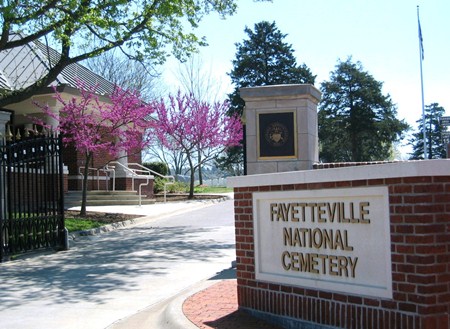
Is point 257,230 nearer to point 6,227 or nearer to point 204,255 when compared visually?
point 204,255

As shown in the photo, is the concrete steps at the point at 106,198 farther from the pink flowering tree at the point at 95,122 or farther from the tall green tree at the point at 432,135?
the tall green tree at the point at 432,135

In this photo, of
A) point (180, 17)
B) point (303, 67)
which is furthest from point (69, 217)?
point (303, 67)

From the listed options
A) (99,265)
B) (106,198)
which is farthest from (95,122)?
(99,265)

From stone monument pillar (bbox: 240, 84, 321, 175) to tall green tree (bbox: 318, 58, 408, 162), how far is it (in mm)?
46234

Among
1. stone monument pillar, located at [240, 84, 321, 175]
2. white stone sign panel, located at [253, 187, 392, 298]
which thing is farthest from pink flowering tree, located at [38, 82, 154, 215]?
white stone sign panel, located at [253, 187, 392, 298]

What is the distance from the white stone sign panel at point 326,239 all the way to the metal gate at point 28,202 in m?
6.61

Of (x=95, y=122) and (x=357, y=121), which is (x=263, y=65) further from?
(x=95, y=122)

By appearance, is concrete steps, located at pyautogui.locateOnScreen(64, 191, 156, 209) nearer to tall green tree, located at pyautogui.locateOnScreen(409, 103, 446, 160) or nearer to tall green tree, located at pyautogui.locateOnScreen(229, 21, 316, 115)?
tall green tree, located at pyautogui.locateOnScreen(229, 21, 316, 115)

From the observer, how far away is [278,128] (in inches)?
386

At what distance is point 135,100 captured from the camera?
17.4m

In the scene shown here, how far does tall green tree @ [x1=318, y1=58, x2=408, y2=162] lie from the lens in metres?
55.1

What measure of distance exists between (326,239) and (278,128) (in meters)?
4.91

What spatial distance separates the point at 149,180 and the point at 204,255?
49.6ft

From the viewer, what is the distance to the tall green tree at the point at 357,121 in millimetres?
55094
